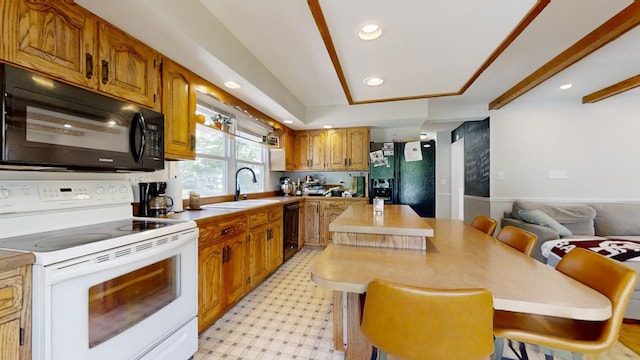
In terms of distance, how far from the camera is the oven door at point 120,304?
0.87 meters

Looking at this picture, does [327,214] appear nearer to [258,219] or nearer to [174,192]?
[258,219]

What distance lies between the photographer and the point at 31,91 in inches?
39.9

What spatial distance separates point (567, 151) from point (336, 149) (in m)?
3.50

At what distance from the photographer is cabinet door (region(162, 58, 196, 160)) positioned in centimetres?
181

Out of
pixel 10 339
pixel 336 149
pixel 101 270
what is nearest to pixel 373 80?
pixel 336 149

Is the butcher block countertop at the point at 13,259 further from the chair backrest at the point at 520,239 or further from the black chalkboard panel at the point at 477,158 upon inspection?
the black chalkboard panel at the point at 477,158

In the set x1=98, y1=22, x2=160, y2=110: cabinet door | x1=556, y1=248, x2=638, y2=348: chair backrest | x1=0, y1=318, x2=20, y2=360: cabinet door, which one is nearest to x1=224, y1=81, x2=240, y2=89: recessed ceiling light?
x1=98, y1=22, x2=160, y2=110: cabinet door

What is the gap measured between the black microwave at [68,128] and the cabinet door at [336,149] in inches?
118

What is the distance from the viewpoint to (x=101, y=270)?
39.1 inches

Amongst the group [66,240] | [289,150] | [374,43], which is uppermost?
[374,43]

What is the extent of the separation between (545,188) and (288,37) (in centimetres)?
428

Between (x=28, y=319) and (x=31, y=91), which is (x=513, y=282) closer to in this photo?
(x=28, y=319)

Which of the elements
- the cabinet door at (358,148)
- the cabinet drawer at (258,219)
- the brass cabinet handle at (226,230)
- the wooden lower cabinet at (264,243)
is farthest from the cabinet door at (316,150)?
the brass cabinet handle at (226,230)

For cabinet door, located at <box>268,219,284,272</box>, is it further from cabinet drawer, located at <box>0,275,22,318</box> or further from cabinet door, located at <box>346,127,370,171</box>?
cabinet drawer, located at <box>0,275,22,318</box>
